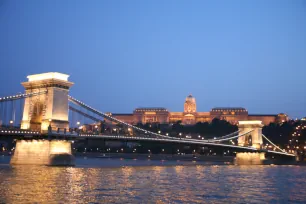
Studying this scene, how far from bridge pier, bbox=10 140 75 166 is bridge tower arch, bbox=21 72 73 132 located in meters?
1.91

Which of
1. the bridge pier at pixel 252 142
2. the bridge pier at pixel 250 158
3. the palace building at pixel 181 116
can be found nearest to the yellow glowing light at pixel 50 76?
the bridge pier at pixel 250 158

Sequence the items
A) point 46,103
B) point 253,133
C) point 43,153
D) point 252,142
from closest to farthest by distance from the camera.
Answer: point 43,153 < point 46,103 < point 252,142 < point 253,133

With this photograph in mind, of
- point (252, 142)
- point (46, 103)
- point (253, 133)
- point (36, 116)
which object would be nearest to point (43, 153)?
point (46, 103)

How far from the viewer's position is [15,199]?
796 inches

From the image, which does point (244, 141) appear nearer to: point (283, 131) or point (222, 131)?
point (283, 131)

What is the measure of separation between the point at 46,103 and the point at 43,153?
17.0 feet

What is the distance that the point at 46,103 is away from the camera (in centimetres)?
4512

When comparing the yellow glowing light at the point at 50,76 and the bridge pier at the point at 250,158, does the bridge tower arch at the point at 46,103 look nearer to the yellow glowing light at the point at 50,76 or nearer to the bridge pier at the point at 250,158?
the yellow glowing light at the point at 50,76

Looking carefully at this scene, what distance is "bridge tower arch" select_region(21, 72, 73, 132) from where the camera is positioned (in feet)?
147

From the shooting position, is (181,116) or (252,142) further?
(181,116)

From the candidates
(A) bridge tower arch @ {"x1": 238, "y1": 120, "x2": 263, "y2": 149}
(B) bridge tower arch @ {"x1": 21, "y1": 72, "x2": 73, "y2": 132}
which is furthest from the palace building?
(B) bridge tower arch @ {"x1": 21, "y1": 72, "x2": 73, "y2": 132}

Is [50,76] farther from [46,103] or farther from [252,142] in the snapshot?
[252,142]

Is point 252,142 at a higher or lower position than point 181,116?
lower

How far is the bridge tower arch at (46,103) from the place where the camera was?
4488 centimetres
